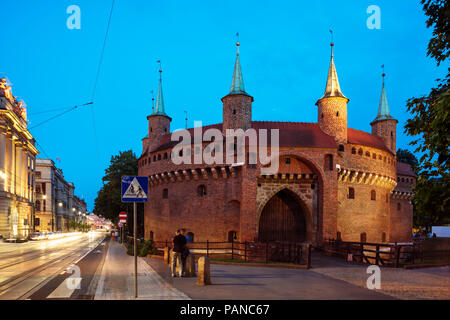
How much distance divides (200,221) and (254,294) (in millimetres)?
23861

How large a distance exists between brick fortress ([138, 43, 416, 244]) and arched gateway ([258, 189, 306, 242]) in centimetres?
9

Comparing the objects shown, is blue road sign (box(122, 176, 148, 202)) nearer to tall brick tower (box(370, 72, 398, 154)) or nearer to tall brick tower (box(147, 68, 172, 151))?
tall brick tower (box(147, 68, 172, 151))

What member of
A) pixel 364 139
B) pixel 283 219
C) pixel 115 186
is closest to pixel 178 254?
pixel 283 219

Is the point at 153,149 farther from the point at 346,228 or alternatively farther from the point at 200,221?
the point at 346,228

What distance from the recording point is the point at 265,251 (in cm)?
2508

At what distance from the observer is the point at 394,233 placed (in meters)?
42.9

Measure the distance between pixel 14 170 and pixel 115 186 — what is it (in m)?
14.2

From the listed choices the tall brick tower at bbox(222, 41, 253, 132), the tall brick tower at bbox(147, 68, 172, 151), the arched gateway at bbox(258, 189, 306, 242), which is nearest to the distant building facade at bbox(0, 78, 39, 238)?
the tall brick tower at bbox(147, 68, 172, 151)

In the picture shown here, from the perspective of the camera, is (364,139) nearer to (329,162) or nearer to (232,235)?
(329,162)

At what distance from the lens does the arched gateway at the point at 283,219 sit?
3228 centimetres

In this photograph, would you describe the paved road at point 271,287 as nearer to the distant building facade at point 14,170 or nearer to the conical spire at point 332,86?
the conical spire at point 332,86
